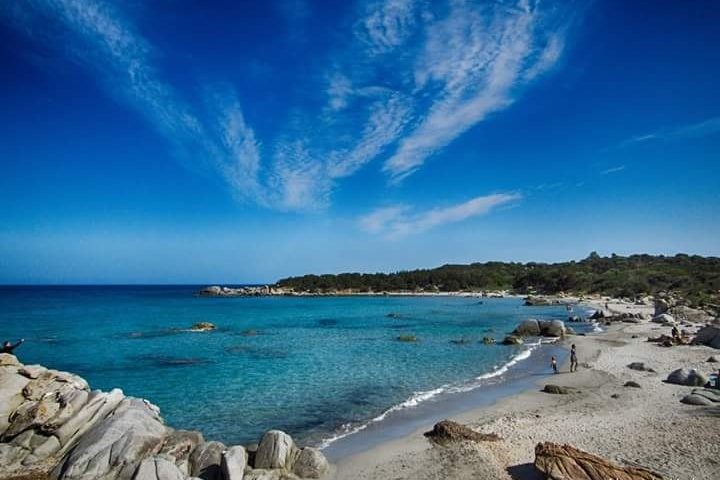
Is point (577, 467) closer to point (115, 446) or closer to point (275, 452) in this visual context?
point (275, 452)

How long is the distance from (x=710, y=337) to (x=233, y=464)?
42.7 metres

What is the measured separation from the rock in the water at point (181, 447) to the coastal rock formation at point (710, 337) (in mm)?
42510

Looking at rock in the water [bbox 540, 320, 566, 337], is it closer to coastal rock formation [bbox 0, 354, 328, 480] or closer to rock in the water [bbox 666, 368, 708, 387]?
rock in the water [bbox 666, 368, 708, 387]

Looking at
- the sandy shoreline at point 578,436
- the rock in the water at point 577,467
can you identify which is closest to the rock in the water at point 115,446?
the sandy shoreline at point 578,436

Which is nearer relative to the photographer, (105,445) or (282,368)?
(105,445)

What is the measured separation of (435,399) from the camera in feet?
78.0

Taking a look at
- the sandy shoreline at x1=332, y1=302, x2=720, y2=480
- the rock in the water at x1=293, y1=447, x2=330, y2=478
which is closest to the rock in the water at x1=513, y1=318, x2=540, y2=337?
the sandy shoreline at x1=332, y1=302, x2=720, y2=480

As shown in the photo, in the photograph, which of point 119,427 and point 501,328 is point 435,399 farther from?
point 501,328

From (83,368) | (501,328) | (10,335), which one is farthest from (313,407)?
(10,335)

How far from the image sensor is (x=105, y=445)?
43.4ft

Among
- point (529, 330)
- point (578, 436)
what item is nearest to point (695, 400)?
point (578, 436)

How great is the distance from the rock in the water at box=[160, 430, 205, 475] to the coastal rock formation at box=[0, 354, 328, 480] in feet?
0.10

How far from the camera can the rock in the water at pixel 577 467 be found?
35.7 feet

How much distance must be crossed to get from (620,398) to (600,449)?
9216mm
